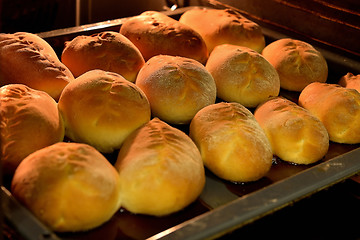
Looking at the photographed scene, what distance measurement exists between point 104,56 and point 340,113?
996mm

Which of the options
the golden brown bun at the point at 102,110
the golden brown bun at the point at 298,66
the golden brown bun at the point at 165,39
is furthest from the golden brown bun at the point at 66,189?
the golden brown bun at the point at 298,66

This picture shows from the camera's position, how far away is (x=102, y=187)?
4.37ft

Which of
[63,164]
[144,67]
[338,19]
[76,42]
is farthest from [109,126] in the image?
[338,19]

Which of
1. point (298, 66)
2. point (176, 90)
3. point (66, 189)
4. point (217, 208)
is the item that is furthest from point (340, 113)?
point (66, 189)

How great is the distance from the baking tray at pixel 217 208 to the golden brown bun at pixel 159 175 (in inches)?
1.6

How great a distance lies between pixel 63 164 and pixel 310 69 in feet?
4.39

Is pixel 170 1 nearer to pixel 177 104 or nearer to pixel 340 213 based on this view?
pixel 177 104

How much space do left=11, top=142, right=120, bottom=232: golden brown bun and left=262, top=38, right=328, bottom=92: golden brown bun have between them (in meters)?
1.15

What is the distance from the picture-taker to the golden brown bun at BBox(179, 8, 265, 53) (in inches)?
94.0

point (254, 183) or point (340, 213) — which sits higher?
point (254, 183)

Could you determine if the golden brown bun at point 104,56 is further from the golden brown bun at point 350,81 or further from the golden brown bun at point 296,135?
the golden brown bun at point 350,81

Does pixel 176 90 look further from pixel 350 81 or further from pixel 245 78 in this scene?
pixel 350 81

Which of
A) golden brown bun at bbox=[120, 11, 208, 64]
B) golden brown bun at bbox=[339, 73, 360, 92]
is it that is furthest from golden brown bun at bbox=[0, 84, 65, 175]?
golden brown bun at bbox=[339, 73, 360, 92]

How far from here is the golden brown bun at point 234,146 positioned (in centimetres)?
160
